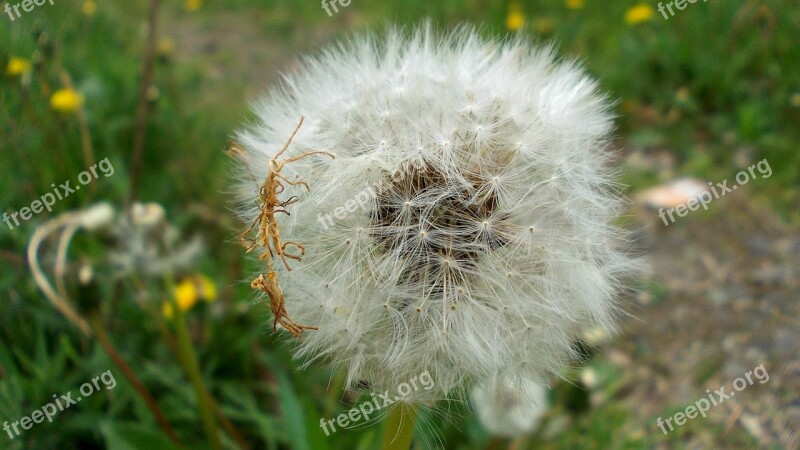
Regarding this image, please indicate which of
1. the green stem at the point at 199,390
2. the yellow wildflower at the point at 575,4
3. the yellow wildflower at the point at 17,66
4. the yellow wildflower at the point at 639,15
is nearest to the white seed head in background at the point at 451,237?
the green stem at the point at 199,390

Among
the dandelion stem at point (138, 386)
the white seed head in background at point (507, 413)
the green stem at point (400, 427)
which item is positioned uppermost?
the dandelion stem at point (138, 386)

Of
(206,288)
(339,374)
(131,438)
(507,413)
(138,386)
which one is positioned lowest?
(507,413)

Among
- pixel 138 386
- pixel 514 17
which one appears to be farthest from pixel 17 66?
pixel 514 17

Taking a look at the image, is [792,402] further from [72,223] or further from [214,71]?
[214,71]

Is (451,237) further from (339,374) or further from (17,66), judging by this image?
(17,66)

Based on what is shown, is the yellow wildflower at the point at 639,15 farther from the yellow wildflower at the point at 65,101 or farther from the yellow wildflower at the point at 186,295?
the yellow wildflower at the point at 65,101

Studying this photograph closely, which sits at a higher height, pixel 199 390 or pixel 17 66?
pixel 17 66
